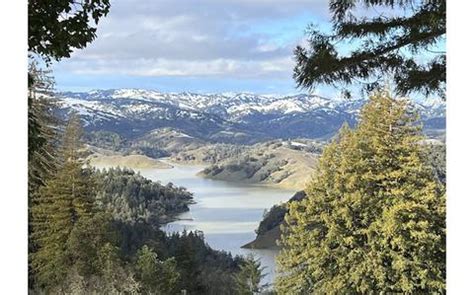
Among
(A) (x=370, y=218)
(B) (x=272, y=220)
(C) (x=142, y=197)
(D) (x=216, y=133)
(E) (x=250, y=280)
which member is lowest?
(E) (x=250, y=280)

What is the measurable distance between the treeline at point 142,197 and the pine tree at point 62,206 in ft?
24.0

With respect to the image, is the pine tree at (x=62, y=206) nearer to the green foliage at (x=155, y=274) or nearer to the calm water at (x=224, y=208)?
the green foliage at (x=155, y=274)

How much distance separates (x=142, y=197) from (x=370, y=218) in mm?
12805

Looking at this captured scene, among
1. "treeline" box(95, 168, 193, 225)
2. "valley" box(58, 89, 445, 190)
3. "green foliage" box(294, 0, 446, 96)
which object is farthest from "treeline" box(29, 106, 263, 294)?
"valley" box(58, 89, 445, 190)

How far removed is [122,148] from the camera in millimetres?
22281

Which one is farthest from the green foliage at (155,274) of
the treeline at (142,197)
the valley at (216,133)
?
the valley at (216,133)

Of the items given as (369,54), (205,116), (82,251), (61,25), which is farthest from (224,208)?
(61,25)

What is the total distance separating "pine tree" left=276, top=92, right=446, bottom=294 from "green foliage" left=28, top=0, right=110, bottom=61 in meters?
4.97

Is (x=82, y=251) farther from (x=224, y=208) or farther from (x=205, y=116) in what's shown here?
(x=205, y=116)

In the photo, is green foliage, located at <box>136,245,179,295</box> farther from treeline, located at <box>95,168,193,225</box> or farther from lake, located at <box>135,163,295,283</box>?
treeline, located at <box>95,168,193,225</box>

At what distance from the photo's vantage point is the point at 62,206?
809 centimetres

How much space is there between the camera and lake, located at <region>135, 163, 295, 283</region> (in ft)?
52.9

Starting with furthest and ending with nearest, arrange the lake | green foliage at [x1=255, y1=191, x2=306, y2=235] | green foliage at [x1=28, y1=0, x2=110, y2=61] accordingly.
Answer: the lake
green foliage at [x1=255, y1=191, x2=306, y2=235]
green foliage at [x1=28, y1=0, x2=110, y2=61]
